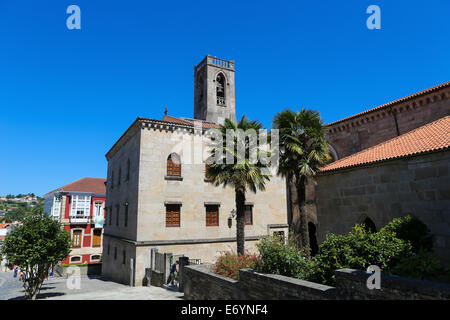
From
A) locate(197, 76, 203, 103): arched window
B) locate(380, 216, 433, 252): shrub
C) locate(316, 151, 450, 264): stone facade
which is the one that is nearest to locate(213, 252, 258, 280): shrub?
locate(380, 216, 433, 252): shrub

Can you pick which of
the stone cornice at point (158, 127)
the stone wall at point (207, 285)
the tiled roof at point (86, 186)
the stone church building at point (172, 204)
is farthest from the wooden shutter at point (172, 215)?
the tiled roof at point (86, 186)

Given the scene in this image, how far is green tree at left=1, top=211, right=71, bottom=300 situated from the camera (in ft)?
58.7

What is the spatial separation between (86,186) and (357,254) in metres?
47.0

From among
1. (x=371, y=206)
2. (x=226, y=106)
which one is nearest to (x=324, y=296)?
(x=371, y=206)

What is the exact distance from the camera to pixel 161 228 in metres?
21.3

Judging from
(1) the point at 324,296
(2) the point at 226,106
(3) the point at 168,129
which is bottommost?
(1) the point at 324,296

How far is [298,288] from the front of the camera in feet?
25.4

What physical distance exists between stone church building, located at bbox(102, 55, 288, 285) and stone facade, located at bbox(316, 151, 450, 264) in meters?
8.44

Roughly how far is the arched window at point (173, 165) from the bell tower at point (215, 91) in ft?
46.4

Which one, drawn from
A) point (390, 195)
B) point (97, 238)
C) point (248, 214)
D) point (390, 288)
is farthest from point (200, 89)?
point (390, 288)

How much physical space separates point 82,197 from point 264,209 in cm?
3231

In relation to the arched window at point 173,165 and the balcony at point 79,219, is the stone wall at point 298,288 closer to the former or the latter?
the arched window at point 173,165

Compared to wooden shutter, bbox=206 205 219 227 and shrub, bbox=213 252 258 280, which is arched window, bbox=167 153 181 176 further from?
shrub, bbox=213 252 258 280
